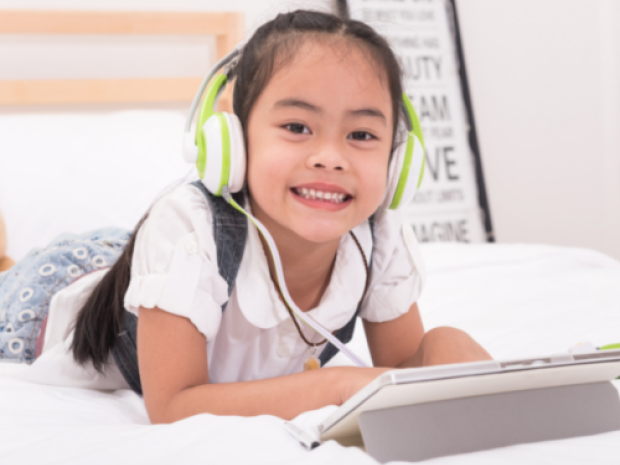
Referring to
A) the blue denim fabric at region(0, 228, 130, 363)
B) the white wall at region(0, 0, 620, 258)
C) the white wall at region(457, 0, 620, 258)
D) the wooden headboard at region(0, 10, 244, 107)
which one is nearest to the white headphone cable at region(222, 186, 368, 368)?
the blue denim fabric at region(0, 228, 130, 363)

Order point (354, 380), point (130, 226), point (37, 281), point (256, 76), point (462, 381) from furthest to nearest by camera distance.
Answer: point (130, 226) < point (37, 281) < point (256, 76) < point (354, 380) < point (462, 381)

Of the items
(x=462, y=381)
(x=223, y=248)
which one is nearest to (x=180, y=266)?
(x=223, y=248)

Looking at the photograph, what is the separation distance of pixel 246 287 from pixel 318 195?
0.16m

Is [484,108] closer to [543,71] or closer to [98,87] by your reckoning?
[543,71]

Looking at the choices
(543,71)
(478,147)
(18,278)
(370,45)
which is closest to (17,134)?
(18,278)

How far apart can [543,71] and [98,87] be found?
180 cm

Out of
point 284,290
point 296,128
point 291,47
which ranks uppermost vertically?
point 291,47

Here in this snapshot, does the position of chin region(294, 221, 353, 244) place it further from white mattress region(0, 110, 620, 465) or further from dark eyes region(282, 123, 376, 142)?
white mattress region(0, 110, 620, 465)

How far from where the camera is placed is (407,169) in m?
0.81

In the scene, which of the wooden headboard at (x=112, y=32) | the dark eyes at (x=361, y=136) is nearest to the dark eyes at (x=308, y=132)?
the dark eyes at (x=361, y=136)

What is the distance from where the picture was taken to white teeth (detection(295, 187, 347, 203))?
30.0 inches

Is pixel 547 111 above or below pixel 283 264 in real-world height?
above

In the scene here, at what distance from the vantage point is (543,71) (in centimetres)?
252

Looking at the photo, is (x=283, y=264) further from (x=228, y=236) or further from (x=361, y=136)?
(x=361, y=136)
